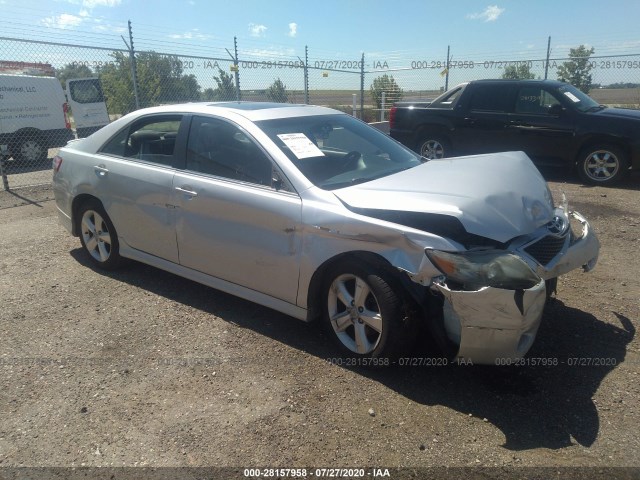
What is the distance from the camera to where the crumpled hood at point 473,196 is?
2816 mm

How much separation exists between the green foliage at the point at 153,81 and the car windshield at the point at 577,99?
7670 mm

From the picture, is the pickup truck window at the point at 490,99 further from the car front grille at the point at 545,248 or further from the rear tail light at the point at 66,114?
the rear tail light at the point at 66,114

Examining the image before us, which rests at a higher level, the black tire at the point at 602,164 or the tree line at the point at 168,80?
the tree line at the point at 168,80

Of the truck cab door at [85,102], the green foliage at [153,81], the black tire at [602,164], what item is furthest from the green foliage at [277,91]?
the black tire at [602,164]

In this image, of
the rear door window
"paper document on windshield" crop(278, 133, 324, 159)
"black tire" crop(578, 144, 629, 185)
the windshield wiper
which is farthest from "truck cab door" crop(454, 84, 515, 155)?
the rear door window

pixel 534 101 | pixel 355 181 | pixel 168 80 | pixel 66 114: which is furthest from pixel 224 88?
pixel 355 181

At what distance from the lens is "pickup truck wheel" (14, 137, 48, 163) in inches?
483

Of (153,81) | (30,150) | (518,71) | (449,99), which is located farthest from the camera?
(518,71)

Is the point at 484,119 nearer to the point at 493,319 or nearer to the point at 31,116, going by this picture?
the point at 493,319

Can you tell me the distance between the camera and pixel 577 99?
8.40 meters

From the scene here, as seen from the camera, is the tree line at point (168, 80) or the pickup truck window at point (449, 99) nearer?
the pickup truck window at point (449, 99)

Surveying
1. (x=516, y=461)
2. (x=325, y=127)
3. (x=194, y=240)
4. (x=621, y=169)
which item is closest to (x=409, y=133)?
(x=621, y=169)

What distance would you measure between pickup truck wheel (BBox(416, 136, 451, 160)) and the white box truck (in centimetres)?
945

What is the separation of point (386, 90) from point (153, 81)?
9.32m
